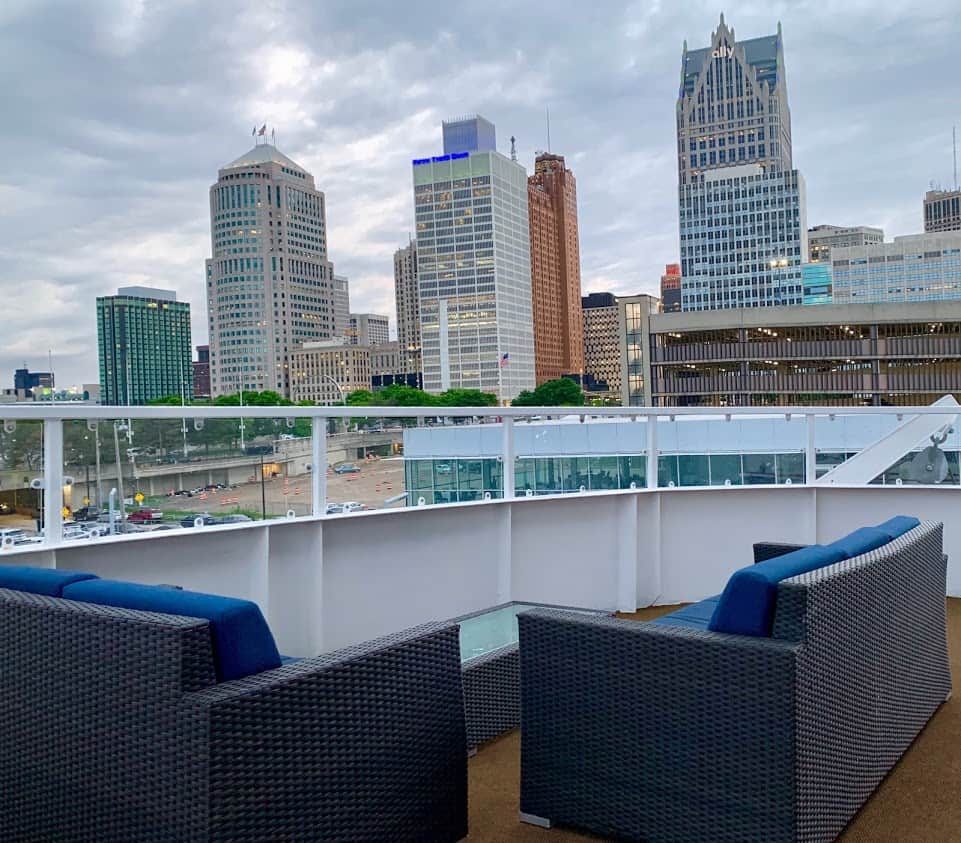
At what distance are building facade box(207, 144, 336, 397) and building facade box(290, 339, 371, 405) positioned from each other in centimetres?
155

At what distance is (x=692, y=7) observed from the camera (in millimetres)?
122188

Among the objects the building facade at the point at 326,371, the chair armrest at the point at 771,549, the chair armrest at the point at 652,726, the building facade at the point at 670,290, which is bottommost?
the chair armrest at the point at 652,726

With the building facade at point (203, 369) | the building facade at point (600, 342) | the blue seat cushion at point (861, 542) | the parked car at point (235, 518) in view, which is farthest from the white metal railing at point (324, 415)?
the building facade at point (600, 342)

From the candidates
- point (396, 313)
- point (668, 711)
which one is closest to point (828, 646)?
point (668, 711)

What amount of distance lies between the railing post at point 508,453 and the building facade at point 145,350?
139 ft

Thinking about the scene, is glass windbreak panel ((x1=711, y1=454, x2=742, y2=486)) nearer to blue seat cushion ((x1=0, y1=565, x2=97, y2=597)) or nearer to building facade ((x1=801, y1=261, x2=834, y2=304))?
blue seat cushion ((x1=0, y1=565, x2=97, y2=597))

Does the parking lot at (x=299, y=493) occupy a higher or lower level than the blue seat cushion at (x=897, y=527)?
higher

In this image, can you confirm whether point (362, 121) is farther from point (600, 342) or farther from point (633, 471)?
point (633, 471)

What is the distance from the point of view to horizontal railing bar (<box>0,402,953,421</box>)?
2.78 meters

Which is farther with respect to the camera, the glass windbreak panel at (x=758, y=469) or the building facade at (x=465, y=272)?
the building facade at (x=465, y=272)

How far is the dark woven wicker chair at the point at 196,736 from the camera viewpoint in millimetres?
1662

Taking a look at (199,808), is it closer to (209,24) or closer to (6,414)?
Result: (6,414)

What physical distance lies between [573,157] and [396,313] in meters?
52.8

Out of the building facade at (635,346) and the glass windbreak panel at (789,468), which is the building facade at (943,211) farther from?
the glass windbreak panel at (789,468)
